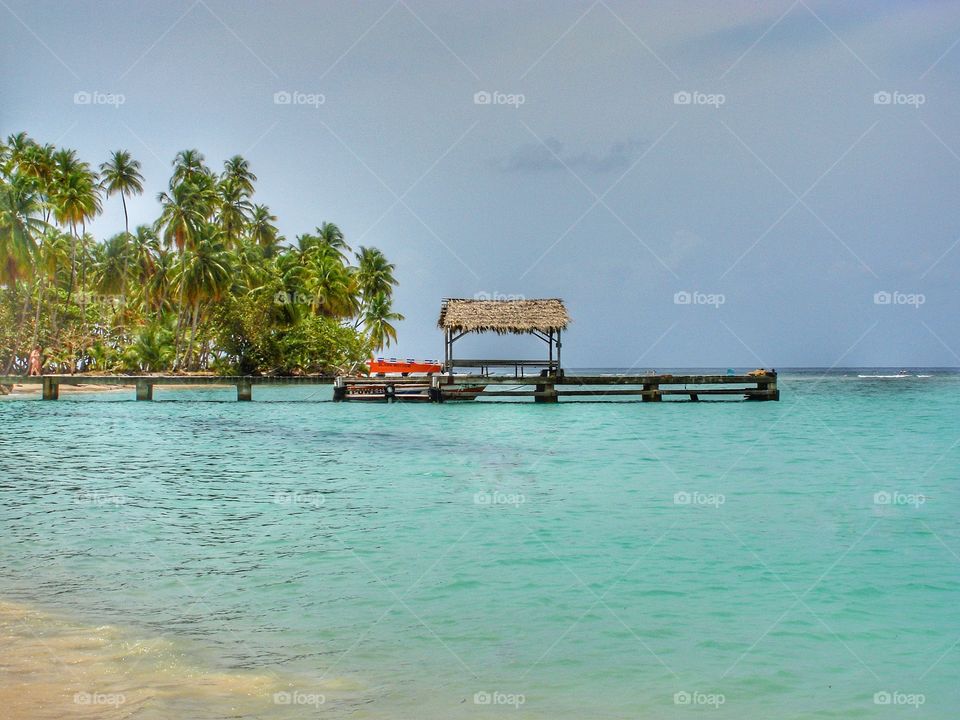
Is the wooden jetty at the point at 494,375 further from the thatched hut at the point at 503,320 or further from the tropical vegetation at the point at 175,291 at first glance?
the tropical vegetation at the point at 175,291

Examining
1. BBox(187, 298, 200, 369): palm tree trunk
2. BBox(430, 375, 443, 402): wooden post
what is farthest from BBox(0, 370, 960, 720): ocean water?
BBox(187, 298, 200, 369): palm tree trunk

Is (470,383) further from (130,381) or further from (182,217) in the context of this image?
(182,217)

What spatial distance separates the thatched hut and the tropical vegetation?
20380mm

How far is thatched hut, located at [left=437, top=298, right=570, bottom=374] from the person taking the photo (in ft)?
124

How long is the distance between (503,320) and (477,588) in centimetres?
3038

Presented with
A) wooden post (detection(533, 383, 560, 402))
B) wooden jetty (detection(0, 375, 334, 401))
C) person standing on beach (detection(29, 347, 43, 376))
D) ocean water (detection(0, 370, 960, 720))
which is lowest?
ocean water (detection(0, 370, 960, 720))

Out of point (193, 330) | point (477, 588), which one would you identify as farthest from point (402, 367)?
point (477, 588)

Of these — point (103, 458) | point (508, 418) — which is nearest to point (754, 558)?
point (103, 458)

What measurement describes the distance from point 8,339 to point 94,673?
53.9m

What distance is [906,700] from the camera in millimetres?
5488

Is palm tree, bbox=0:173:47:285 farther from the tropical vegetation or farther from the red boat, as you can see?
the red boat

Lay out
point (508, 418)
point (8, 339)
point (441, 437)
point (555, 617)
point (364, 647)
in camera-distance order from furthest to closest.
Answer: point (8, 339)
point (508, 418)
point (441, 437)
point (555, 617)
point (364, 647)

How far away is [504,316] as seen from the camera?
38.3 meters

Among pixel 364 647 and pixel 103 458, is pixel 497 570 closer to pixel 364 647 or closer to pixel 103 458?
pixel 364 647
